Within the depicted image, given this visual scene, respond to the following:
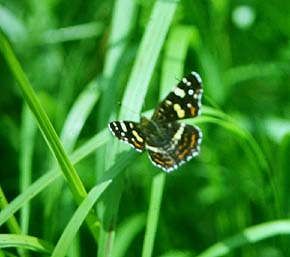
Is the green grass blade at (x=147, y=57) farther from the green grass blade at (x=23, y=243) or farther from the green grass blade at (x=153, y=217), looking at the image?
the green grass blade at (x=23, y=243)

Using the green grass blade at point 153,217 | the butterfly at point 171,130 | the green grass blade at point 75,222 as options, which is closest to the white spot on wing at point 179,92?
the butterfly at point 171,130

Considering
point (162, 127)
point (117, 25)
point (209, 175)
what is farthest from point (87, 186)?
point (162, 127)

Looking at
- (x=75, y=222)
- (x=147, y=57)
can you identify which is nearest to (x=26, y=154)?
(x=147, y=57)

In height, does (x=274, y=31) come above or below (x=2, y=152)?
below

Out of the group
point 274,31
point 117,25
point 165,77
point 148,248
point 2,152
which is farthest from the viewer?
point 2,152

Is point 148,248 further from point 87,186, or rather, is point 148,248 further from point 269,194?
point 87,186

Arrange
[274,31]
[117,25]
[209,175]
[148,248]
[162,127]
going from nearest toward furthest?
[148,248], [162,127], [117,25], [209,175], [274,31]

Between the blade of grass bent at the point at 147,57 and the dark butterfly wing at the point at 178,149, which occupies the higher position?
the blade of grass bent at the point at 147,57
